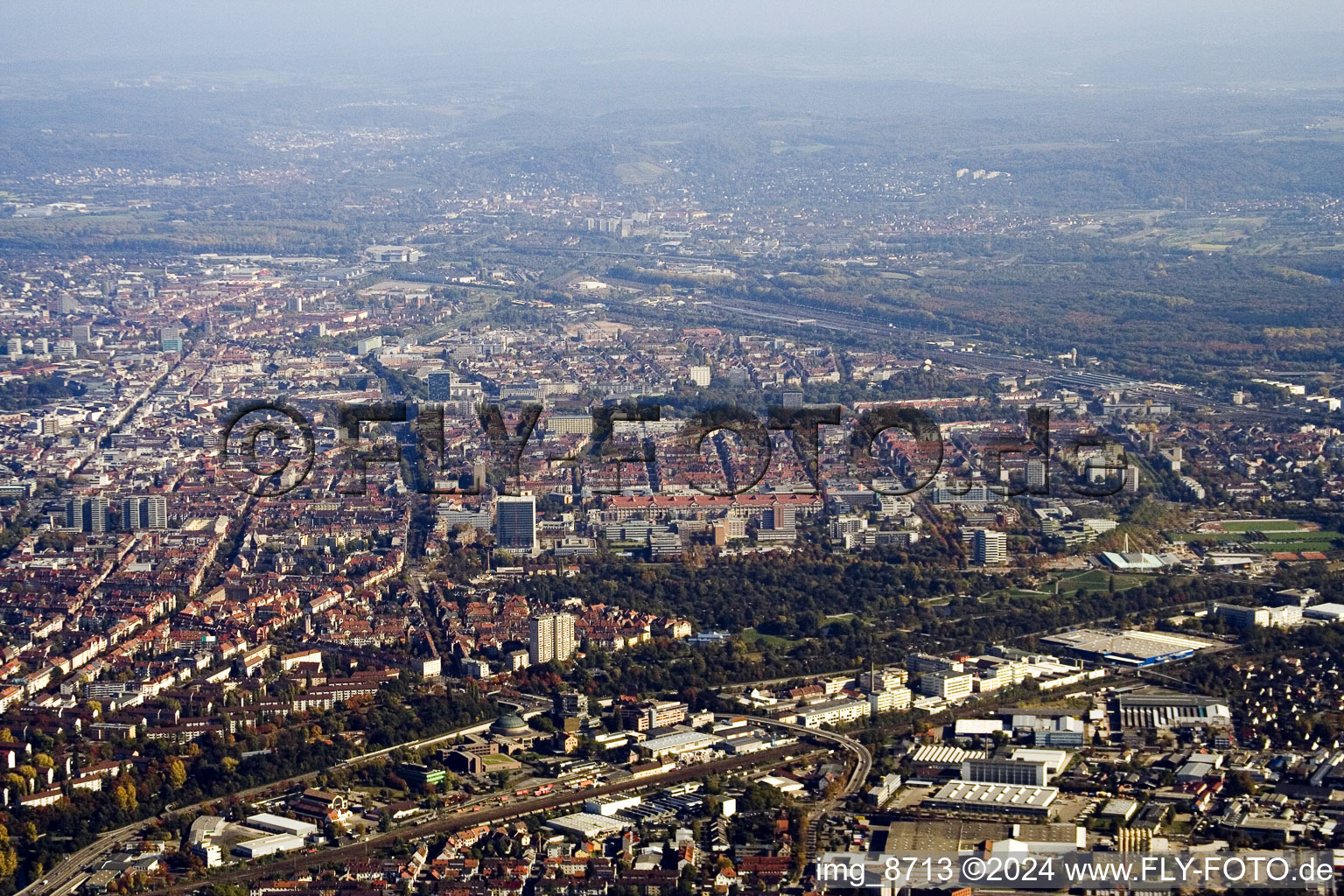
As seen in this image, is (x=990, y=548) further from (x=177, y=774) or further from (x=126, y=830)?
(x=126, y=830)

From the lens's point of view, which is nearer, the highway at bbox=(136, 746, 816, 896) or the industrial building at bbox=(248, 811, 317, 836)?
the highway at bbox=(136, 746, 816, 896)

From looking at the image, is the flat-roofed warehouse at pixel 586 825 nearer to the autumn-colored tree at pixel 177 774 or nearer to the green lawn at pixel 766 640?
the autumn-colored tree at pixel 177 774

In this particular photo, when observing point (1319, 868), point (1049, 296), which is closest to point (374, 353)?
point (1049, 296)

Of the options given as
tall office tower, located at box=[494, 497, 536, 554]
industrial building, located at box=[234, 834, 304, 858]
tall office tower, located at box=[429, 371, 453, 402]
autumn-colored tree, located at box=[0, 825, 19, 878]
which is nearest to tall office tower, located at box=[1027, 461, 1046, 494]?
tall office tower, located at box=[494, 497, 536, 554]

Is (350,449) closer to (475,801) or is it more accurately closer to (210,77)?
(475,801)

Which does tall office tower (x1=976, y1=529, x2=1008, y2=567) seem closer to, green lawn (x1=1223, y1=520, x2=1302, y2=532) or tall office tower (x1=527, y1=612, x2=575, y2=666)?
green lawn (x1=1223, y1=520, x2=1302, y2=532)

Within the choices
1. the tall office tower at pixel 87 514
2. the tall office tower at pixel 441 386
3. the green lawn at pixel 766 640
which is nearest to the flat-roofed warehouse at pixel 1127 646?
the green lawn at pixel 766 640
